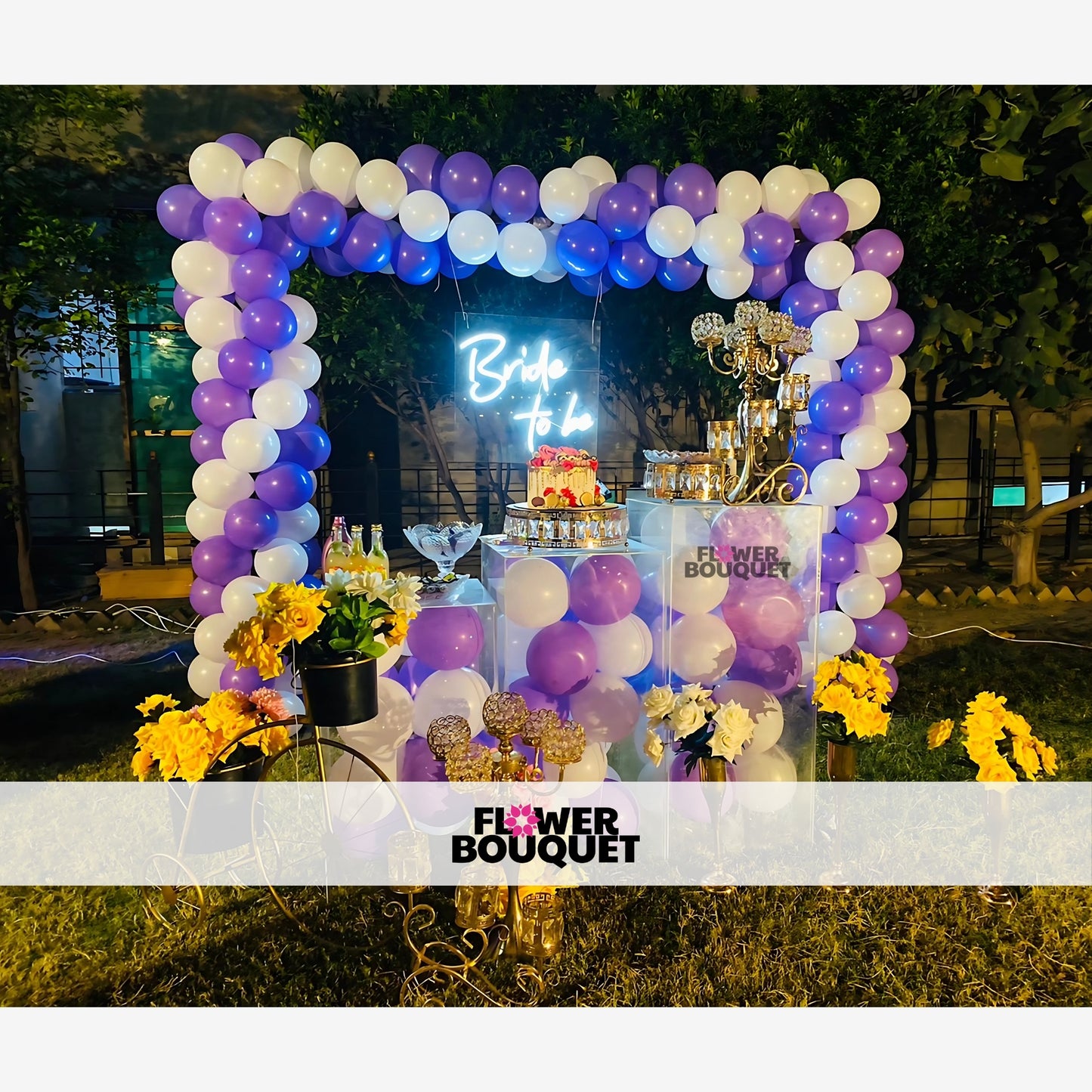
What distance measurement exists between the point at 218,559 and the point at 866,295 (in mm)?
3332

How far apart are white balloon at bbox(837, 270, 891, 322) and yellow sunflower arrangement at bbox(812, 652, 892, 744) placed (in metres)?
1.94

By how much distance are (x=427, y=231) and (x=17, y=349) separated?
4.35 m

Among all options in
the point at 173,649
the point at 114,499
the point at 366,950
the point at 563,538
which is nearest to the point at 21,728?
the point at 173,649

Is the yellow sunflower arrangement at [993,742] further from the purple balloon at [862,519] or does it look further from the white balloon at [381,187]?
the white balloon at [381,187]

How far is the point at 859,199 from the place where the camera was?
142 inches

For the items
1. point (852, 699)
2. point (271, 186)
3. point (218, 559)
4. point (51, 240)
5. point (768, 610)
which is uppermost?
point (51, 240)

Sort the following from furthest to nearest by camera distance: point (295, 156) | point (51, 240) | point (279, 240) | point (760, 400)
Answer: point (51, 240), point (279, 240), point (295, 156), point (760, 400)

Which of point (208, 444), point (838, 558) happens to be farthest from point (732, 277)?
point (208, 444)

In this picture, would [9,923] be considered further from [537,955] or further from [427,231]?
[427,231]

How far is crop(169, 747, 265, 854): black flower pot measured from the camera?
7.54ft

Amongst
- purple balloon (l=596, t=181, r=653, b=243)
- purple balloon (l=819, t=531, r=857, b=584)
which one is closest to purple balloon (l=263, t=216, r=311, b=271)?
purple balloon (l=596, t=181, r=653, b=243)

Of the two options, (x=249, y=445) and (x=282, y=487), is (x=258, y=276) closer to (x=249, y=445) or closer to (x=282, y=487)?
(x=249, y=445)

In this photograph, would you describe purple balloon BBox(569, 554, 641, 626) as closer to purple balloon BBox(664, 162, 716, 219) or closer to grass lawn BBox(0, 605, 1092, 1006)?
grass lawn BBox(0, 605, 1092, 1006)

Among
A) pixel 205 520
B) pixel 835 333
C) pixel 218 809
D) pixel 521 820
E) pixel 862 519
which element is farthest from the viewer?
pixel 862 519
